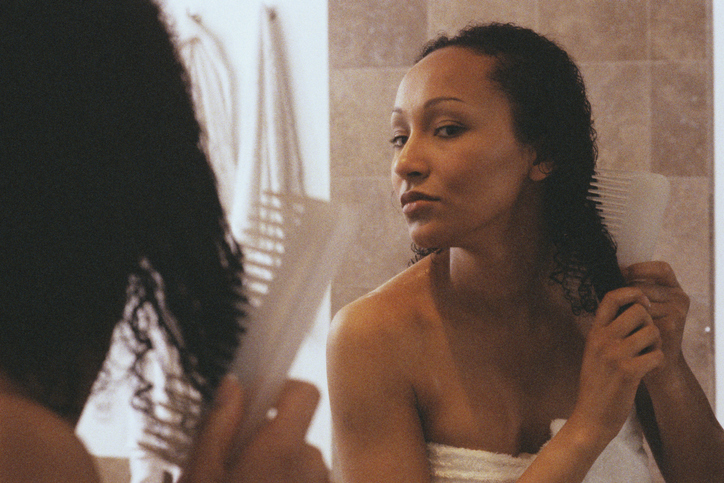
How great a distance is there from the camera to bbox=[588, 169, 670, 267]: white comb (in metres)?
0.61

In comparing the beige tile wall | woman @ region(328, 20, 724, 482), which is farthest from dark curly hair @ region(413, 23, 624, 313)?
the beige tile wall

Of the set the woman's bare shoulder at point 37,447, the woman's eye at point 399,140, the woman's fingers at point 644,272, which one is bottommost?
the woman's fingers at point 644,272

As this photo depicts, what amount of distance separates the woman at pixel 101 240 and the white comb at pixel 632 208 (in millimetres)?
499

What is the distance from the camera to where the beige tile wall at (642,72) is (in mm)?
1187

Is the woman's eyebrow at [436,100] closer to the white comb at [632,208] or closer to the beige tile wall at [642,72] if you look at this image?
the white comb at [632,208]

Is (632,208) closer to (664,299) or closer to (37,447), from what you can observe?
(664,299)

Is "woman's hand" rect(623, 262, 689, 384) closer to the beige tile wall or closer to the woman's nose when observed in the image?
the woman's nose

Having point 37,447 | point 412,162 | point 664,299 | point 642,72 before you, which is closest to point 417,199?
point 412,162

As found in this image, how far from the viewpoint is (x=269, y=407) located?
221mm

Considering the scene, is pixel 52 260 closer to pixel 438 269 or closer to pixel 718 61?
pixel 438 269

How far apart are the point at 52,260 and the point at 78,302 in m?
0.02

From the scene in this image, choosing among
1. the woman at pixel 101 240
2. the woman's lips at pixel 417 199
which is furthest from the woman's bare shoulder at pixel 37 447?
the woman's lips at pixel 417 199

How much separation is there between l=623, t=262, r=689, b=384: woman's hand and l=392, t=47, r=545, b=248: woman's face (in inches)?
6.1

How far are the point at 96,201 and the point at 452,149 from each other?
1.37ft
